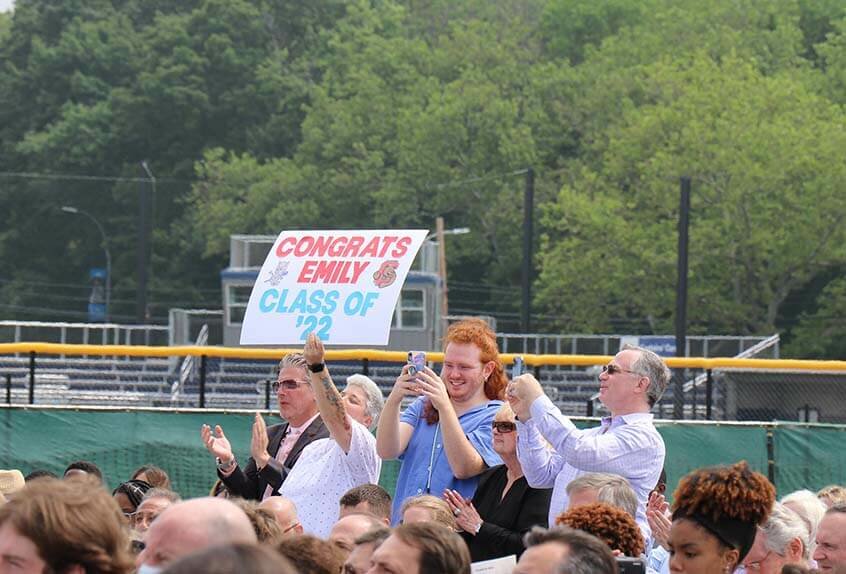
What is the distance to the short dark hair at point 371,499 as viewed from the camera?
764 centimetres

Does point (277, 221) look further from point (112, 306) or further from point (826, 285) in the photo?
point (826, 285)

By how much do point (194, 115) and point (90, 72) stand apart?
601 cm

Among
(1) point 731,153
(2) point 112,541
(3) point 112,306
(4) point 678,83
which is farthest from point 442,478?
(3) point 112,306

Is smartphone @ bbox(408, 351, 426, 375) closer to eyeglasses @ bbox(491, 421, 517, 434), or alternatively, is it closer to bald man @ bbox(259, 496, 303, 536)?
eyeglasses @ bbox(491, 421, 517, 434)

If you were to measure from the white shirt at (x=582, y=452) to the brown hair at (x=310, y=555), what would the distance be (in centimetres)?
221

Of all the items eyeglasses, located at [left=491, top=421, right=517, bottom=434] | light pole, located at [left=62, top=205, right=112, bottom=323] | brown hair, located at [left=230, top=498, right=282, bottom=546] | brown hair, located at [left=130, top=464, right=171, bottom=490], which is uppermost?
light pole, located at [left=62, top=205, right=112, bottom=323]

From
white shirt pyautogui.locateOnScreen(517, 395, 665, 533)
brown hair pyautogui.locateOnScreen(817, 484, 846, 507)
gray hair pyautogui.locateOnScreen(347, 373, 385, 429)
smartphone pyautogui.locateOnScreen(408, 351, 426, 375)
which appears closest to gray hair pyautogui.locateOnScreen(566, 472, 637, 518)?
white shirt pyautogui.locateOnScreen(517, 395, 665, 533)

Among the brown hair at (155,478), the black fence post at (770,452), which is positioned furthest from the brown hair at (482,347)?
the black fence post at (770,452)

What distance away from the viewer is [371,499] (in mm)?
7668

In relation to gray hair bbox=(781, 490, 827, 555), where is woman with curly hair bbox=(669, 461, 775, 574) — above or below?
above

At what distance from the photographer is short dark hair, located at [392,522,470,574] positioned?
16.7ft

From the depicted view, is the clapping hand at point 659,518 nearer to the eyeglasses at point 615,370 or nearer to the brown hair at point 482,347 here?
the eyeglasses at point 615,370

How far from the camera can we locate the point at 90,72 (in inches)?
3135

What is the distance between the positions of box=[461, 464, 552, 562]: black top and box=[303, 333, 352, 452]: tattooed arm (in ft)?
2.33
